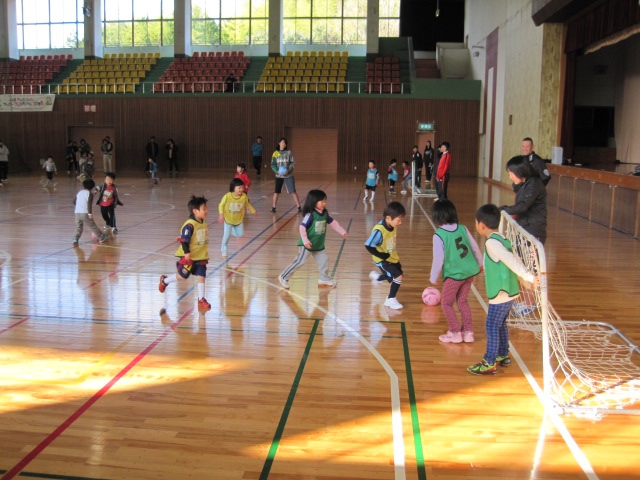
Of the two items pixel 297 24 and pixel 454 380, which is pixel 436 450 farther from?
pixel 297 24

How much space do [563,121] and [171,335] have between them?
15.6 meters

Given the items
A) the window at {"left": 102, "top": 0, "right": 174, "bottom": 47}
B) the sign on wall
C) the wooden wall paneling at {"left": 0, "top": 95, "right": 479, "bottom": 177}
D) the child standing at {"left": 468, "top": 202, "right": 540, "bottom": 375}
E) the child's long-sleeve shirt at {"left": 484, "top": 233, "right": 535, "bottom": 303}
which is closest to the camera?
the child's long-sleeve shirt at {"left": 484, "top": 233, "right": 535, "bottom": 303}

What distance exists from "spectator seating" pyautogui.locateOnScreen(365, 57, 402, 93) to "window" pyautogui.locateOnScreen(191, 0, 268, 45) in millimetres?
7443

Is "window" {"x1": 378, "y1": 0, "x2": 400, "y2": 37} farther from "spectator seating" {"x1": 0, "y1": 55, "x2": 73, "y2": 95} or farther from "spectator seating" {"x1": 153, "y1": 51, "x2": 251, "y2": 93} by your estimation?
"spectator seating" {"x1": 0, "y1": 55, "x2": 73, "y2": 95}

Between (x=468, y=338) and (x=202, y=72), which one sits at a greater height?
(x=202, y=72)

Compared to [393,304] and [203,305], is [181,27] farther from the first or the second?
[393,304]

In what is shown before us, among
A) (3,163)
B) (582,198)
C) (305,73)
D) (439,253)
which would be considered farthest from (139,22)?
(439,253)

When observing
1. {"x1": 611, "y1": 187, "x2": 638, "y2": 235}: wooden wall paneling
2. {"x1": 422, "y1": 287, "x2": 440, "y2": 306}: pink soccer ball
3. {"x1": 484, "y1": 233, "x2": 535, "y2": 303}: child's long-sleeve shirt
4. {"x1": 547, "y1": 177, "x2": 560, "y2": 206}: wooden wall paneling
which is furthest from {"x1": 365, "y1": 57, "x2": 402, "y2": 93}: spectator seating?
{"x1": 484, "y1": 233, "x2": 535, "y2": 303}: child's long-sleeve shirt

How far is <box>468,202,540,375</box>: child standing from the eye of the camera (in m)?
4.92

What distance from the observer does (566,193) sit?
55.8 ft

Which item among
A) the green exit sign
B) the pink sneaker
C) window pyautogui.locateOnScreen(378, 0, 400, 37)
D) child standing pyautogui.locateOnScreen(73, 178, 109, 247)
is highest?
window pyautogui.locateOnScreen(378, 0, 400, 37)

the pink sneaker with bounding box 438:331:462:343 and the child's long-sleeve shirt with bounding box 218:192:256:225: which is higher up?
the child's long-sleeve shirt with bounding box 218:192:256:225

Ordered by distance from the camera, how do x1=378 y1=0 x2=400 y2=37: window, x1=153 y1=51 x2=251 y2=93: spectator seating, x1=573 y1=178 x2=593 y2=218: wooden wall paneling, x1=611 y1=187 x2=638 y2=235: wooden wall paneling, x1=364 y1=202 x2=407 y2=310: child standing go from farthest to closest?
x1=378 y1=0 x2=400 y2=37: window, x1=153 y1=51 x2=251 y2=93: spectator seating, x1=573 y1=178 x2=593 y2=218: wooden wall paneling, x1=611 y1=187 x2=638 y2=235: wooden wall paneling, x1=364 y1=202 x2=407 y2=310: child standing

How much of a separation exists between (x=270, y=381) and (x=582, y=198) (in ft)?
41.9
